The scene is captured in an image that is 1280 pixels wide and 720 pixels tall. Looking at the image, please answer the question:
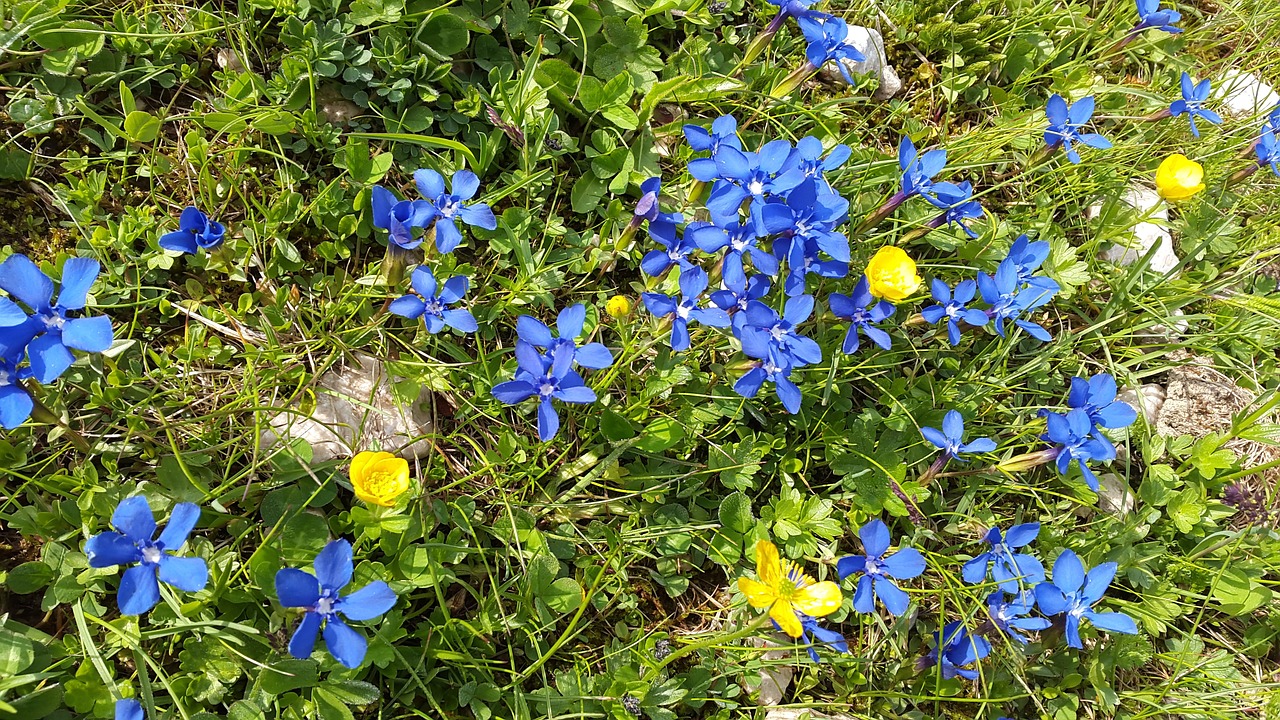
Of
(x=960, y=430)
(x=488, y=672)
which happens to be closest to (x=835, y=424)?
(x=960, y=430)

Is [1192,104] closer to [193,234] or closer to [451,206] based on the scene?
[451,206]

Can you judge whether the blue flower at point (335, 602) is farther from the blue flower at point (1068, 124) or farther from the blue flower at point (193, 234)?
the blue flower at point (1068, 124)

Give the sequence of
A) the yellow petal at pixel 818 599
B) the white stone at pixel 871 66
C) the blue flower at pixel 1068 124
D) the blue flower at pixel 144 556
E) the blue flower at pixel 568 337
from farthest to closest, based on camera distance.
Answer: the white stone at pixel 871 66 < the blue flower at pixel 1068 124 < the blue flower at pixel 568 337 < the yellow petal at pixel 818 599 < the blue flower at pixel 144 556

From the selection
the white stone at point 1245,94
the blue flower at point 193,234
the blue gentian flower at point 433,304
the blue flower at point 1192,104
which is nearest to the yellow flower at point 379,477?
the blue gentian flower at point 433,304

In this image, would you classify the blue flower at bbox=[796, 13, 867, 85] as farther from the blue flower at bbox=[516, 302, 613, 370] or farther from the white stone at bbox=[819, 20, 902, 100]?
the blue flower at bbox=[516, 302, 613, 370]

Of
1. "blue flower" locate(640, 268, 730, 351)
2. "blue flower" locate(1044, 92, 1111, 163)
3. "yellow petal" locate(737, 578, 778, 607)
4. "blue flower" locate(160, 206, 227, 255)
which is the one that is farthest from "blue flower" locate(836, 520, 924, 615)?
"blue flower" locate(160, 206, 227, 255)

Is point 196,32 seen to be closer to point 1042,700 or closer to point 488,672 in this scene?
point 488,672

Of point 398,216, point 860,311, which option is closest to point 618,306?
point 398,216
